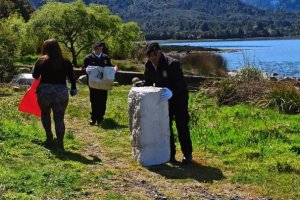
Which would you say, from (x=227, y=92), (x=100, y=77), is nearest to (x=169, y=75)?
(x=100, y=77)

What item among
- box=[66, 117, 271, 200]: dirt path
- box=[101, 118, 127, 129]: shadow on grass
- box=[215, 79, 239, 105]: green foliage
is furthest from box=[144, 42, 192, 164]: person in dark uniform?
box=[215, 79, 239, 105]: green foliage

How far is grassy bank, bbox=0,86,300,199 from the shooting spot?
24.1 ft

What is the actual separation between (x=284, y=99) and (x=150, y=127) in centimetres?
684

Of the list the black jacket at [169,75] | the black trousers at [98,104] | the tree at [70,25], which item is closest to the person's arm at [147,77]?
the black jacket at [169,75]

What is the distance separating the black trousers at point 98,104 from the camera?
13047 mm

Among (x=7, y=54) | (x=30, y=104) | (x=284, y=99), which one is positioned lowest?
(x=284, y=99)

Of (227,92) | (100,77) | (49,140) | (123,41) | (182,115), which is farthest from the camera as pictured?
(123,41)

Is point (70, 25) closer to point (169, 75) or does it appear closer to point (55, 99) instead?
point (55, 99)

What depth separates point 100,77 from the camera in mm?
12805

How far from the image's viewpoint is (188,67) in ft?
119

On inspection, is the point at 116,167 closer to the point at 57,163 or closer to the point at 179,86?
the point at 57,163

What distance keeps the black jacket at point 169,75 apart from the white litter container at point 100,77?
3931mm

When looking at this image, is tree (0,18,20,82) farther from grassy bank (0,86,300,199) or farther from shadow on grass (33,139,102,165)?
shadow on grass (33,139,102,165)

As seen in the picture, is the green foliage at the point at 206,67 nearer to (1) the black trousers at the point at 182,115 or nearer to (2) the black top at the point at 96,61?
(2) the black top at the point at 96,61
